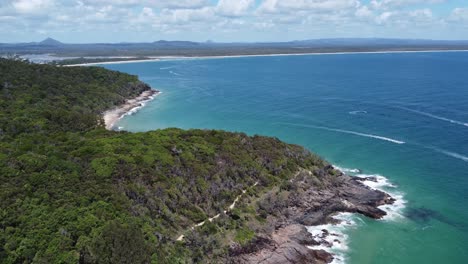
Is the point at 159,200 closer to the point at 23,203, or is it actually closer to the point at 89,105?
the point at 23,203

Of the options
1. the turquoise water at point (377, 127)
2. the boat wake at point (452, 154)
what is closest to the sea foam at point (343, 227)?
the turquoise water at point (377, 127)

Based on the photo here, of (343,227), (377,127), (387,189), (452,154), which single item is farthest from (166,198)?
(377,127)

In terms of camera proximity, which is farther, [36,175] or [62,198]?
[36,175]

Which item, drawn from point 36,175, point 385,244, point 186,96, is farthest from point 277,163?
point 186,96

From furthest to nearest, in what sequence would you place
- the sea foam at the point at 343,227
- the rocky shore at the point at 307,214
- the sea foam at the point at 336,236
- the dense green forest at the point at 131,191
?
the sea foam at the point at 343,227 → the sea foam at the point at 336,236 → the rocky shore at the point at 307,214 → the dense green forest at the point at 131,191

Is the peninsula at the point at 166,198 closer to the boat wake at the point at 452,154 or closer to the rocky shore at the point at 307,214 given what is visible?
the rocky shore at the point at 307,214

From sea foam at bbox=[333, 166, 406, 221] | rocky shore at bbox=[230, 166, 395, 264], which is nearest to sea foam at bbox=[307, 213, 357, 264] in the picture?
rocky shore at bbox=[230, 166, 395, 264]
